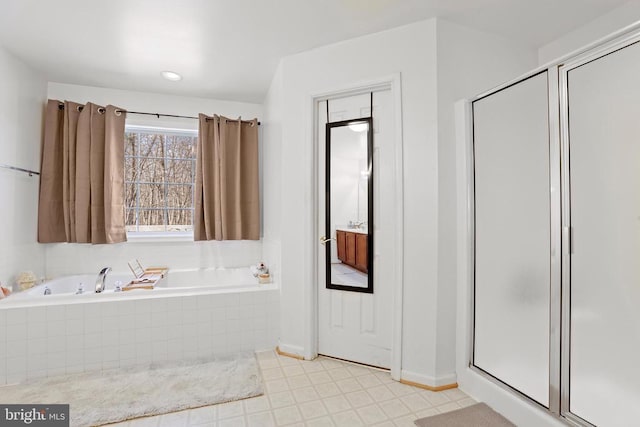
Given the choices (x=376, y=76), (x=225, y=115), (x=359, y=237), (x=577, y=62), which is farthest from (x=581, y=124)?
(x=225, y=115)

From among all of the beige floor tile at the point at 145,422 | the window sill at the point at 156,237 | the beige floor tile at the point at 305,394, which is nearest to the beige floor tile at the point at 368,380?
the beige floor tile at the point at 305,394

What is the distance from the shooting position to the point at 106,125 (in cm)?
303

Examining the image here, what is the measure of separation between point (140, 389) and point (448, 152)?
258cm

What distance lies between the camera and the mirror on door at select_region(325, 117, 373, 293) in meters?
2.35

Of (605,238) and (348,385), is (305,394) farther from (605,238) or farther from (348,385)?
(605,238)

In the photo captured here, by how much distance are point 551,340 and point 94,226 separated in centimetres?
364

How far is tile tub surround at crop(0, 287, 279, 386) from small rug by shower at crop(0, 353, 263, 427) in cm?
10

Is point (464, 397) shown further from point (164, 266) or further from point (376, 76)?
point (164, 266)

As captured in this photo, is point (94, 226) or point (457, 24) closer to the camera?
point (457, 24)

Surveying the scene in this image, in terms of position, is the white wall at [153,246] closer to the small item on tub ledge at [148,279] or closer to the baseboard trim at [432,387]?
the small item on tub ledge at [148,279]

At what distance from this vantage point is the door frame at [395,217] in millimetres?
2150

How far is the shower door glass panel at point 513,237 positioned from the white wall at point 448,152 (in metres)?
0.15

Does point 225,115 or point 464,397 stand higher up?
point 225,115

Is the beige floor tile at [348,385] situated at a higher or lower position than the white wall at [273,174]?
lower
